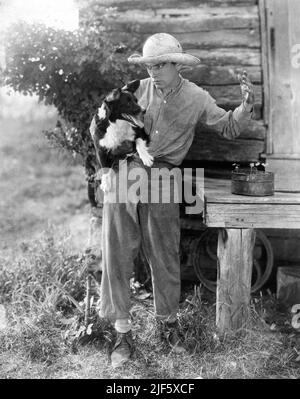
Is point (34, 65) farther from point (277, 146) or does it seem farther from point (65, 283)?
point (277, 146)

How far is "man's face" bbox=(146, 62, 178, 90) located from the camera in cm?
423

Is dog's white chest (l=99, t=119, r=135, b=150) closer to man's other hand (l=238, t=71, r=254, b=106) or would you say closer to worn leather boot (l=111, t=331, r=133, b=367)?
man's other hand (l=238, t=71, r=254, b=106)

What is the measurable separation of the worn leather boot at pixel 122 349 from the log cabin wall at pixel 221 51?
6.85 ft

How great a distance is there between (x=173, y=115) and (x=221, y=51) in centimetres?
159

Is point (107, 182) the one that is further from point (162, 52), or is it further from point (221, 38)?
point (221, 38)

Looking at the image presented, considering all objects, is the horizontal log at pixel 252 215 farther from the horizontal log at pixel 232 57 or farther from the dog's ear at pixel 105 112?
the horizontal log at pixel 232 57

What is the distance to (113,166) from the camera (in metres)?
4.44

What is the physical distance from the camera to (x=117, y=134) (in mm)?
4293

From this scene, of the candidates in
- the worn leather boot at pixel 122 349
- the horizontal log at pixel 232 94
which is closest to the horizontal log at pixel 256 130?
the horizontal log at pixel 232 94

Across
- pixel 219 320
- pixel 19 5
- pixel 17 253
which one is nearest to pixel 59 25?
pixel 19 5

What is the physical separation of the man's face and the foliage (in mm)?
1004

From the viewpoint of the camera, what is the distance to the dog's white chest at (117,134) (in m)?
4.26

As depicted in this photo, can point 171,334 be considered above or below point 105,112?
below

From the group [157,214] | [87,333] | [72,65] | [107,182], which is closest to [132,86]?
[107,182]
